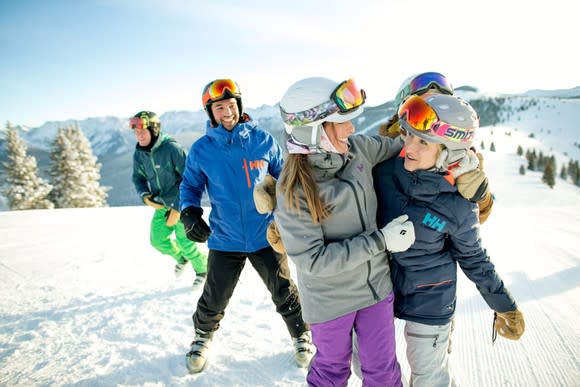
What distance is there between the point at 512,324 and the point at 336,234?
1.22 metres

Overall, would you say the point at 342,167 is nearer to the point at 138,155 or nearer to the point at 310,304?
the point at 310,304

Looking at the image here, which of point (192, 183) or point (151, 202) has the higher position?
point (192, 183)

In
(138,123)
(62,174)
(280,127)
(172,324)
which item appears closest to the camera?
(172,324)

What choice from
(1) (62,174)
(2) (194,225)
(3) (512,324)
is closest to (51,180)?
(1) (62,174)

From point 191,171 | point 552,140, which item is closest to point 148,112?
point 191,171

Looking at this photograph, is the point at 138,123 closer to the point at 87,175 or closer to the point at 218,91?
the point at 218,91

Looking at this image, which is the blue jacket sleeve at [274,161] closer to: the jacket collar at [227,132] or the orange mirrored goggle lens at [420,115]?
the jacket collar at [227,132]

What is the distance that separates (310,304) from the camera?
2.04 m

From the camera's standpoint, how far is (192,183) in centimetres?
306

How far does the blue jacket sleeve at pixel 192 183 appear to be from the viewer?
3010 millimetres

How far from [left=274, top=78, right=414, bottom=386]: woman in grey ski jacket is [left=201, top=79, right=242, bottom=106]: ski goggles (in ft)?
4.24

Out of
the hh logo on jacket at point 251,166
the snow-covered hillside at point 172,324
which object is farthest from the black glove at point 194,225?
the snow-covered hillside at point 172,324

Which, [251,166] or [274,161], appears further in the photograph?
[274,161]

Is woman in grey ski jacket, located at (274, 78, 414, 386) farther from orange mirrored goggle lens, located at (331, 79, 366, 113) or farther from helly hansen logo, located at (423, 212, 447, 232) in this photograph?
helly hansen logo, located at (423, 212, 447, 232)
